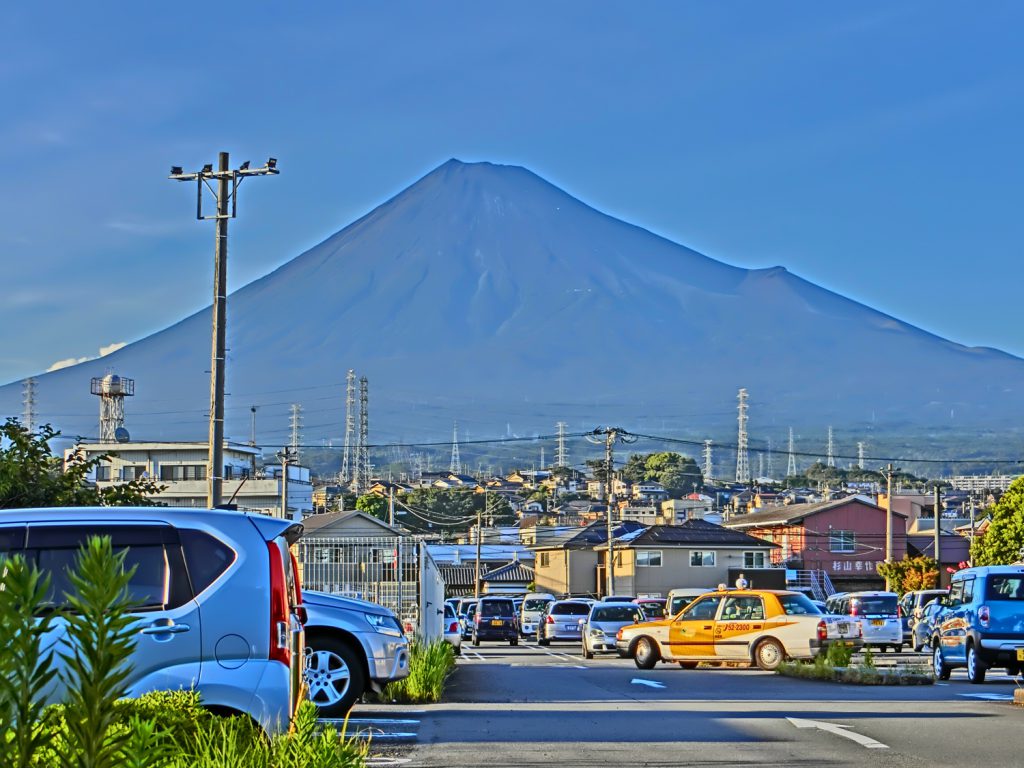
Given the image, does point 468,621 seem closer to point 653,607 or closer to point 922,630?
point 653,607

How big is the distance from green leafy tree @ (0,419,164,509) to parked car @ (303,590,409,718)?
156 inches

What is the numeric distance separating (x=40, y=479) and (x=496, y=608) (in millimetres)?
29036

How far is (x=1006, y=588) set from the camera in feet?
69.6

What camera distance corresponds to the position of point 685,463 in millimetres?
165750

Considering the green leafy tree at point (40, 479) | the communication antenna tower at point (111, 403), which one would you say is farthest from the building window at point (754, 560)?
the green leafy tree at point (40, 479)

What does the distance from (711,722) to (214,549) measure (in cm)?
640

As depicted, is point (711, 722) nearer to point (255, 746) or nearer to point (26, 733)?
point (255, 746)

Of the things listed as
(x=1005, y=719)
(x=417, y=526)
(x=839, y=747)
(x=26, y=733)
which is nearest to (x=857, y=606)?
(x=1005, y=719)

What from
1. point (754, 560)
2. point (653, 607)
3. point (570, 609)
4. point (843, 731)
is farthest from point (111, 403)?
point (843, 731)

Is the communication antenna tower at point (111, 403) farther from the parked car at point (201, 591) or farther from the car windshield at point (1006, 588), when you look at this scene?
the parked car at point (201, 591)

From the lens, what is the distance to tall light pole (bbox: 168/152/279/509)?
22.7 metres

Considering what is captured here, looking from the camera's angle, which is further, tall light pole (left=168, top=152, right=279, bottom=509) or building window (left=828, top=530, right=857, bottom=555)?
building window (left=828, top=530, right=857, bottom=555)

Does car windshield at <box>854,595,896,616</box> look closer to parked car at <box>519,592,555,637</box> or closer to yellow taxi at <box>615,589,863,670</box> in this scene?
yellow taxi at <box>615,589,863,670</box>

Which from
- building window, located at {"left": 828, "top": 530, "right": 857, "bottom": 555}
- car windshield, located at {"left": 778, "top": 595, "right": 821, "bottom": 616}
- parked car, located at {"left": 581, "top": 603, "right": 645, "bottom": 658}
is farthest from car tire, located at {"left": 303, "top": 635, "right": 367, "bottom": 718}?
building window, located at {"left": 828, "top": 530, "right": 857, "bottom": 555}
